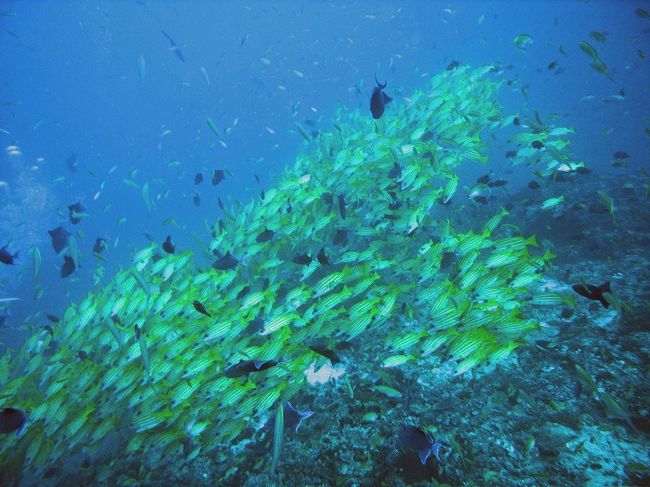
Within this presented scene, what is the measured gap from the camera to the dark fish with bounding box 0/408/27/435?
10.9 ft

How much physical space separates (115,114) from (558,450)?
15266 cm

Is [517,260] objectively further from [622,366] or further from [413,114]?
[413,114]

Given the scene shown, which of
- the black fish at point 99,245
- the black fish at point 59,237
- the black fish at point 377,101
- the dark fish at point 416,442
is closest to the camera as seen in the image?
the dark fish at point 416,442

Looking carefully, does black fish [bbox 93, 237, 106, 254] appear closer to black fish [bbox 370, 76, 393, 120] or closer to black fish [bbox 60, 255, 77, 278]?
black fish [bbox 60, 255, 77, 278]

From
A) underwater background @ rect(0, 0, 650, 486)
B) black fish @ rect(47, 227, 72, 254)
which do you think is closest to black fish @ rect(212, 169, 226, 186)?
underwater background @ rect(0, 0, 650, 486)

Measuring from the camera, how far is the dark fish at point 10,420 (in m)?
3.31

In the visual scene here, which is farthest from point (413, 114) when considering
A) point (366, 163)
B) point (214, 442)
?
point (214, 442)

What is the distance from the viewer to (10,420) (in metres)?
3.33

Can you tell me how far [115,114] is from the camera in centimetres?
12106

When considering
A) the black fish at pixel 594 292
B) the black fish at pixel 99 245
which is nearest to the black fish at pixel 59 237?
the black fish at pixel 99 245

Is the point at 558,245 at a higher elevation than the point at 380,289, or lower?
lower

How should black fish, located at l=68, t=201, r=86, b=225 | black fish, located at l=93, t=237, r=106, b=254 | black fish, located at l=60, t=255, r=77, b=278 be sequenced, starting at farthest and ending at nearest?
black fish, located at l=68, t=201, r=86, b=225, black fish, located at l=93, t=237, r=106, b=254, black fish, located at l=60, t=255, r=77, b=278

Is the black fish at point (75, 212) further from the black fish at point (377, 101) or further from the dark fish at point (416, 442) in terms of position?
the dark fish at point (416, 442)

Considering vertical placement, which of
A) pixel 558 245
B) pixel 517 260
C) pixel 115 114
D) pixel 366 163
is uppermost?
pixel 115 114
